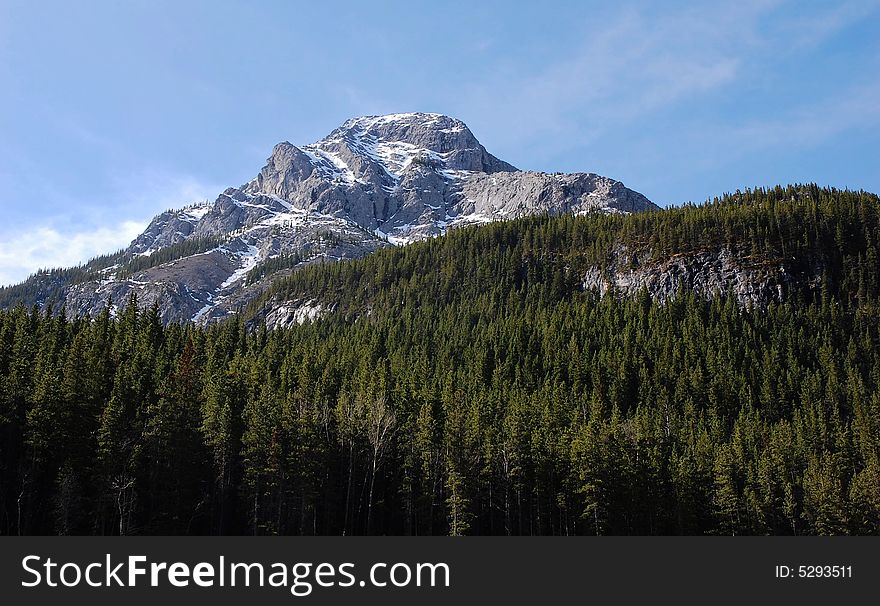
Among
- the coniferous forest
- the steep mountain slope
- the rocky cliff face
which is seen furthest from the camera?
the steep mountain slope

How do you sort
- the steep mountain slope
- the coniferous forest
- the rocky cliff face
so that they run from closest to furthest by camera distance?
the coniferous forest < the rocky cliff face < the steep mountain slope

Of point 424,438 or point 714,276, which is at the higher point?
point 714,276

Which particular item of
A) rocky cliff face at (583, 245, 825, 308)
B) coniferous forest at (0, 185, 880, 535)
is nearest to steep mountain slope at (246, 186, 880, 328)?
rocky cliff face at (583, 245, 825, 308)

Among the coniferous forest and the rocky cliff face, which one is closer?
the coniferous forest

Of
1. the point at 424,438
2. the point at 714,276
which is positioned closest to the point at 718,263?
the point at 714,276

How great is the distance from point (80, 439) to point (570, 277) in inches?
5983

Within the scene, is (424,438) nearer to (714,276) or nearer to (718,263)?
(714,276)

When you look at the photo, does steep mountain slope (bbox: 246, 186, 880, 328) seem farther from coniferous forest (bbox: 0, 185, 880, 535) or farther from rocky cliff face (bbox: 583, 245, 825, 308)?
coniferous forest (bbox: 0, 185, 880, 535)

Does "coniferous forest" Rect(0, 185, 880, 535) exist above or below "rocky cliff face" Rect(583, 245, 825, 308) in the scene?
below

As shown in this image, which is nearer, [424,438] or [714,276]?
[424,438]

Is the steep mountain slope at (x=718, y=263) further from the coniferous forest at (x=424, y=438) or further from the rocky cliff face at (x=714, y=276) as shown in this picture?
the coniferous forest at (x=424, y=438)

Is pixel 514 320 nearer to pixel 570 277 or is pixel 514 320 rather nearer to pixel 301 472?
pixel 570 277

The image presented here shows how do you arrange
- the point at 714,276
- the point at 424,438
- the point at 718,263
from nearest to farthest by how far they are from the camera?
the point at 424,438 → the point at 714,276 → the point at 718,263

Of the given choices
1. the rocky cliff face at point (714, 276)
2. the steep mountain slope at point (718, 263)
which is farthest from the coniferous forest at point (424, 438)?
the steep mountain slope at point (718, 263)
